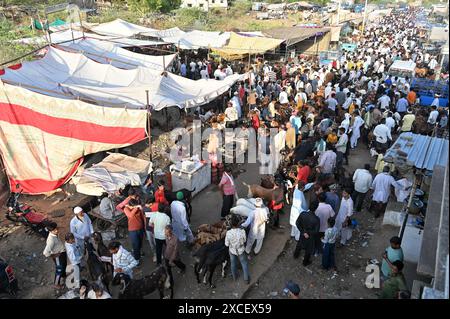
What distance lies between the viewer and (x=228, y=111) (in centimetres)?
1201

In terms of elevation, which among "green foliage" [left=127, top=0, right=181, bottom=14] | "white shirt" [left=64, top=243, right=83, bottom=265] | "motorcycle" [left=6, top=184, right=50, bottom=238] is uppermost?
"green foliage" [left=127, top=0, right=181, bottom=14]

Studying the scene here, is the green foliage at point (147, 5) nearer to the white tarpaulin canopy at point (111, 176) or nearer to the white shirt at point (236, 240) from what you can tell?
the white tarpaulin canopy at point (111, 176)

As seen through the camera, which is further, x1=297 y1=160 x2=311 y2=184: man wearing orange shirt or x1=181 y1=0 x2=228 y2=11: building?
x1=181 y1=0 x2=228 y2=11: building

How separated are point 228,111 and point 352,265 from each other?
21.3 ft

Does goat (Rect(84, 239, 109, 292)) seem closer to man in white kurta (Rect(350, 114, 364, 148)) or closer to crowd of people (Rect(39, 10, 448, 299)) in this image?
crowd of people (Rect(39, 10, 448, 299))

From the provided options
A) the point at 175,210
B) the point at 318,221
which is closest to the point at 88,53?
the point at 175,210

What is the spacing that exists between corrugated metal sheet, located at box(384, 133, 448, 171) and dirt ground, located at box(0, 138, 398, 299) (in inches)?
73.7

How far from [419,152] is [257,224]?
10.4 ft

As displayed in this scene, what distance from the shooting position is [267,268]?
6.93 metres

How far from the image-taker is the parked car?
627 centimetres

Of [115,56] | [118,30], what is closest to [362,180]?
[115,56]

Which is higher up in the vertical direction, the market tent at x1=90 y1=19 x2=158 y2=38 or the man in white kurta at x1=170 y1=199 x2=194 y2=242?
the market tent at x1=90 y1=19 x2=158 y2=38

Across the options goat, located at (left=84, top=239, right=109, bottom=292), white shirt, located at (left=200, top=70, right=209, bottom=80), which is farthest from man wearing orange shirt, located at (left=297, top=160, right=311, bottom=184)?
white shirt, located at (left=200, top=70, right=209, bottom=80)
